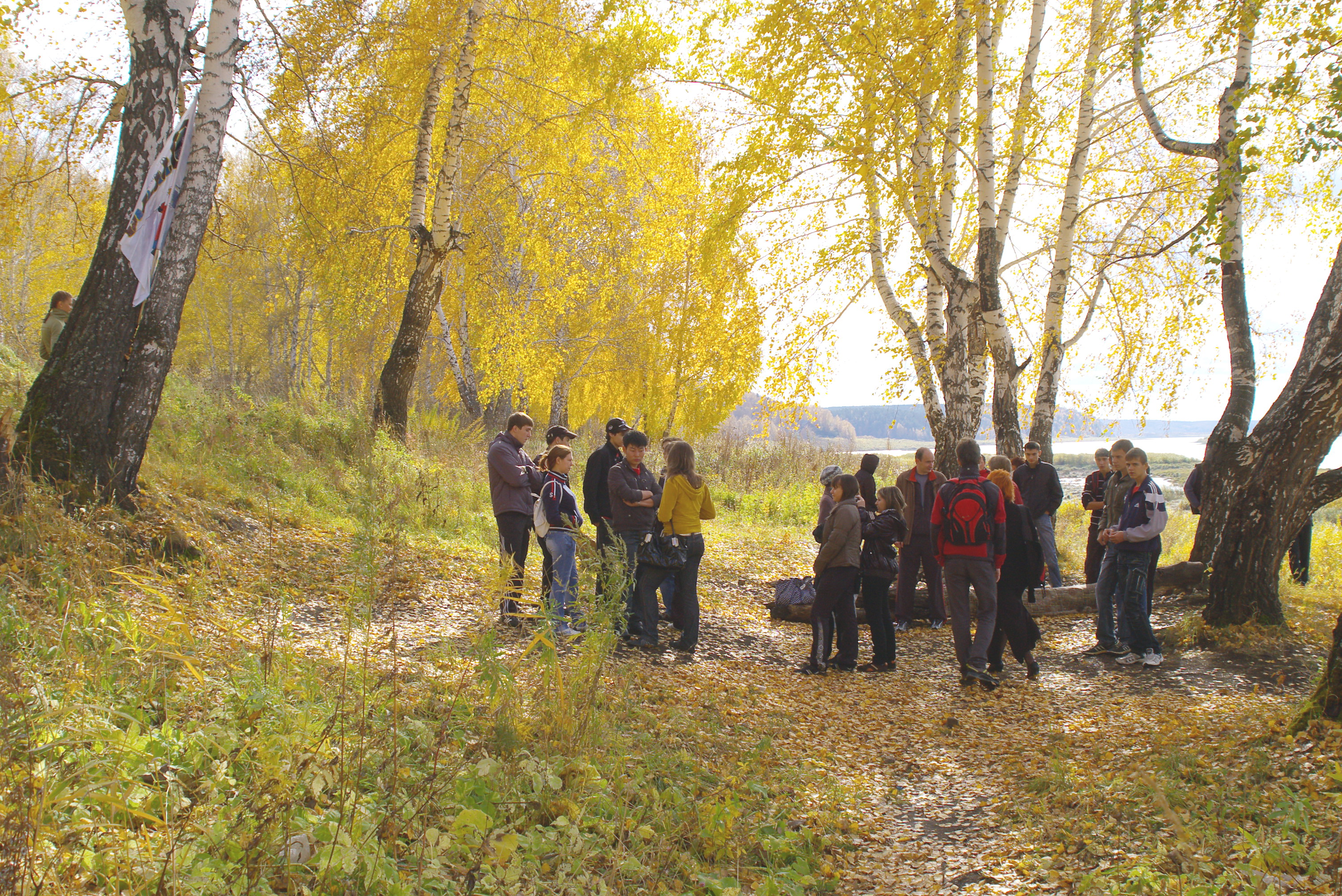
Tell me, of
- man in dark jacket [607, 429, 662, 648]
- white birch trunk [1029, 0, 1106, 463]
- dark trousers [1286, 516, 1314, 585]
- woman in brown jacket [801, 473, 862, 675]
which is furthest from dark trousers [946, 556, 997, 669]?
dark trousers [1286, 516, 1314, 585]

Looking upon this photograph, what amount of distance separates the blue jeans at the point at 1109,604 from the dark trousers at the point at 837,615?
7.12 feet

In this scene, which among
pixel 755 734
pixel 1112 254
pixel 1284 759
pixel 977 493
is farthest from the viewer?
pixel 1112 254

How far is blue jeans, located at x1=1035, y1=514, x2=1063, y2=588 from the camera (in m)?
9.18

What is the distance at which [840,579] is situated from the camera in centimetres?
634

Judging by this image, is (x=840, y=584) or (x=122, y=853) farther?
(x=840, y=584)

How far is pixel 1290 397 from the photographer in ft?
21.5

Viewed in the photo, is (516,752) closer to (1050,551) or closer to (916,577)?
(916,577)

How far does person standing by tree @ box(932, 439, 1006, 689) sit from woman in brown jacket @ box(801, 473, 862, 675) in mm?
657

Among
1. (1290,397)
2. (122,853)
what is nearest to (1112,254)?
(1290,397)

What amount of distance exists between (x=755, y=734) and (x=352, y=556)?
276 cm

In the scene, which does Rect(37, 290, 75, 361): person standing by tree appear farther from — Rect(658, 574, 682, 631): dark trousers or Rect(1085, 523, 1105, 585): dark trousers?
Rect(1085, 523, 1105, 585): dark trousers

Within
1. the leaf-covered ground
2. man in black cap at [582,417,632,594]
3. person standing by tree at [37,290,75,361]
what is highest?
person standing by tree at [37,290,75,361]

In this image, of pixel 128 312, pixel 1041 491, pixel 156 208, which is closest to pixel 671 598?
pixel 1041 491

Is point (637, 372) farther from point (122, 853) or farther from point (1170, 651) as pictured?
point (122, 853)
